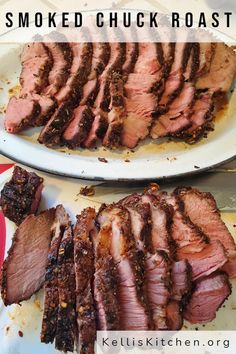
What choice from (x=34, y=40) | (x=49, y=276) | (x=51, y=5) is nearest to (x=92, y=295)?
(x=49, y=276)

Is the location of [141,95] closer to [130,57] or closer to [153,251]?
[130,57]

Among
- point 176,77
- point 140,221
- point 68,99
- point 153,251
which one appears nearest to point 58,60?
point 68,99

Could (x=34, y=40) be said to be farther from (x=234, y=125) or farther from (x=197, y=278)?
(x=197, y=278)

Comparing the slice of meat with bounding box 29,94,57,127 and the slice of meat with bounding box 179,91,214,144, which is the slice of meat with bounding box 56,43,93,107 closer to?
the slice of meat with bounding box 29,94,57,127

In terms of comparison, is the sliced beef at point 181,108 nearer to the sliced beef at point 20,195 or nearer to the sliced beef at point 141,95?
the sliced beef at point 141,95

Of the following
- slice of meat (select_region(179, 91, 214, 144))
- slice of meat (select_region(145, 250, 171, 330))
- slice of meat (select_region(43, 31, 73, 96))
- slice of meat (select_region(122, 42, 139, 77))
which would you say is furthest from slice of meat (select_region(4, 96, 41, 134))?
slice of meat (select_region(145, 250, 171, 330))

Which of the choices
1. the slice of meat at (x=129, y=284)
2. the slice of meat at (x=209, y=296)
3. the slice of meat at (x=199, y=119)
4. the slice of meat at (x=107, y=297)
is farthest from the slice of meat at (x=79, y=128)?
the slice of meat at (x=209, y=296)
